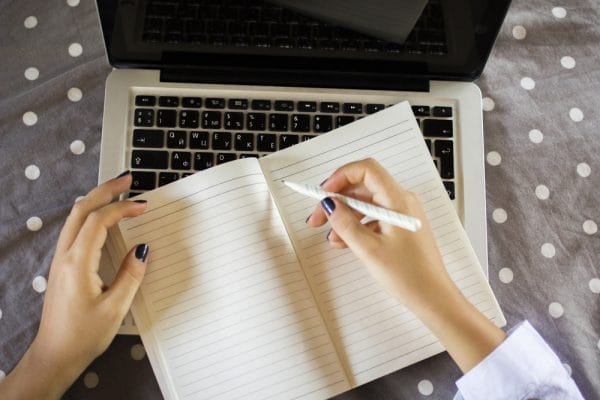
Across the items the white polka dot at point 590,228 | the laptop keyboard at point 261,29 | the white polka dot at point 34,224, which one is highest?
the laptop keyboard at point 261,29

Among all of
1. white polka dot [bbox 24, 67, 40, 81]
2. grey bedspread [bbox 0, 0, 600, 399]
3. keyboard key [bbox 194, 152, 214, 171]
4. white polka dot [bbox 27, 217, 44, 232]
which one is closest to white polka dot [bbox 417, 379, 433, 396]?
grey bedspread [bbox 0, 0, 600, 399]

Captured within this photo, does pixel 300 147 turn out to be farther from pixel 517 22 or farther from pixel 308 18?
pixel 517 22

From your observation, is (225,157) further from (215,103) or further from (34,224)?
(34,224)

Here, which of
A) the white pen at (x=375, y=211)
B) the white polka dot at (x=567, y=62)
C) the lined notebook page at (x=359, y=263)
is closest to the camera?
the white pen at (x=375, y=211)

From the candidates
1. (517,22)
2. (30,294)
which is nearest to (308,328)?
(30,294)

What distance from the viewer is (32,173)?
2.35ft

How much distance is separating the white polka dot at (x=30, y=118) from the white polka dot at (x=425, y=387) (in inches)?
20.0

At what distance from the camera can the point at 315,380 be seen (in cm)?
64

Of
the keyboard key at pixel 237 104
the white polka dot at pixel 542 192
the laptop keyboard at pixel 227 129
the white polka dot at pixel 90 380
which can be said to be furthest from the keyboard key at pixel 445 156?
the white polka dot at pixel 90 380

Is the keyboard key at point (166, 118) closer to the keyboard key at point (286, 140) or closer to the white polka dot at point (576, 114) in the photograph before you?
the keyboard key at point (286, 140)

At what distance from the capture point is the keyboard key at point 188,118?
698 millimetres

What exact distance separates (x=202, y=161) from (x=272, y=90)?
11 cm

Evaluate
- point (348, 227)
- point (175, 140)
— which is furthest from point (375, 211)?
point (175, 140)

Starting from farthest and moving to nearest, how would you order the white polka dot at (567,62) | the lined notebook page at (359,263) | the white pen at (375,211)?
the white polka dot at (567,62)
the lined notebook page at (359,263)
the white pen at (375,211)
